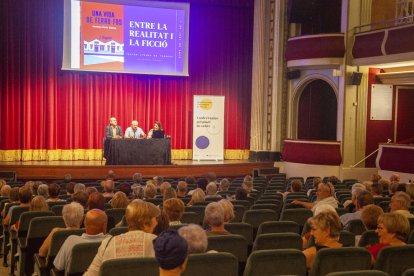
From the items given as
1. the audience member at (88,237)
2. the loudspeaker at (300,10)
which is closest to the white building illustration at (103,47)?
the loudspeaker at (300,10)

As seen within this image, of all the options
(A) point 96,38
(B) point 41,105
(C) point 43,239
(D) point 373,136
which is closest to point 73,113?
(B) point 41,105

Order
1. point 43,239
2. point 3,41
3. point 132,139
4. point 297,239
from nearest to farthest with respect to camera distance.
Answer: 1. point 297,239
2. point 43,239
3. point 132,139
4. point 3,41

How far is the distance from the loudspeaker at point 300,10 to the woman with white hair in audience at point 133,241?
47.6 feet

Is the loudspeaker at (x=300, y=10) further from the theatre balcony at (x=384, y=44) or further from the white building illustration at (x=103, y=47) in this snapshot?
the white building illustration at (x=103, y=47)

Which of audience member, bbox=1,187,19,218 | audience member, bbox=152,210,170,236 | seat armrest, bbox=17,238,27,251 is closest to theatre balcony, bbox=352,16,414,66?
audience member, bbox=1,187,19,218

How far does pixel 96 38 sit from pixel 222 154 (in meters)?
5.12

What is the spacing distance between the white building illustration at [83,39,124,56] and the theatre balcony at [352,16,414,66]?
6.75 metres

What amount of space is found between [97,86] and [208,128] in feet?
12.1

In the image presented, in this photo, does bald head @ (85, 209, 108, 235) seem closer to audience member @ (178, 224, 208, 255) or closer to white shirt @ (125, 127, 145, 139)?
audience member @ (178, 224, 208, 255)

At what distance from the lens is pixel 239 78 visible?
19531 millimetres

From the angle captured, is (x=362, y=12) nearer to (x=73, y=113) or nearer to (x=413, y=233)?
(x=73, y=113)

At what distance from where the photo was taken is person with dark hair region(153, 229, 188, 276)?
2.48 m

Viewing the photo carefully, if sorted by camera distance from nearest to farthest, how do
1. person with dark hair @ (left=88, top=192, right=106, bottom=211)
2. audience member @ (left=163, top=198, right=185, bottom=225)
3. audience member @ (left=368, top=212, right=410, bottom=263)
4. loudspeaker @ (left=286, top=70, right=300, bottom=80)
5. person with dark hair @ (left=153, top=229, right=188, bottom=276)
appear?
person with dark hair @ (left=153, top=229, right=188, bottom=276), audience member @ (left=368, top=212, right=410, bottom=263), audience member @ (left=163, top=198, right=185, bottom=225), person with dark hair @ (left=88, top=192, right=106, bottom=211), loudspeaker @ (left=286, top=70, right=300, bottom=80)

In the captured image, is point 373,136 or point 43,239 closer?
point 43,239
